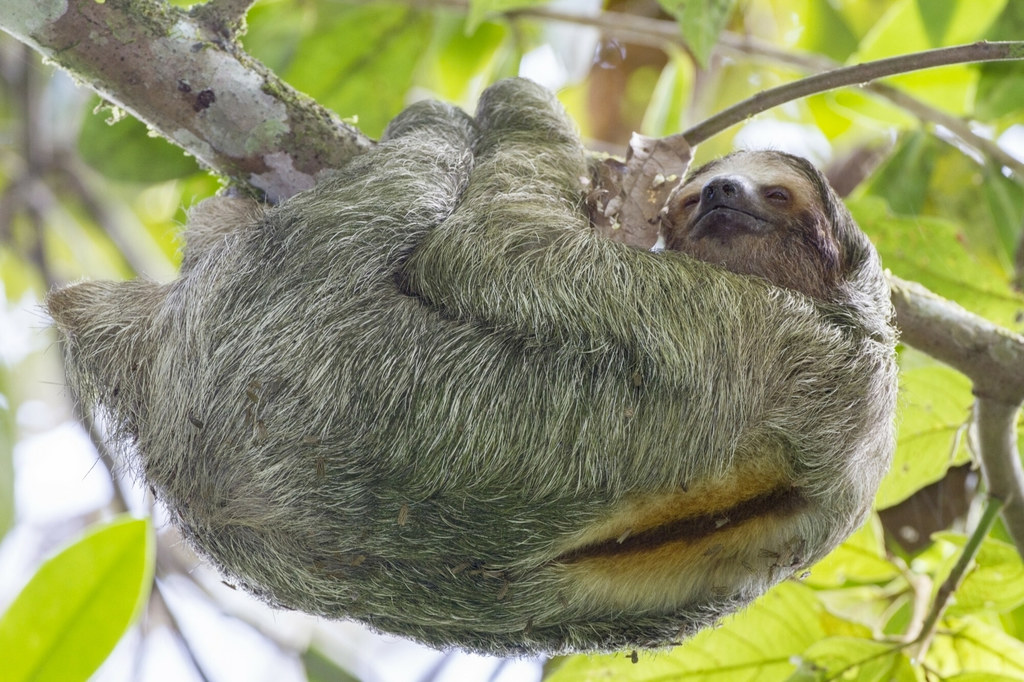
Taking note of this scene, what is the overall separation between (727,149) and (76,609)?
6.97m

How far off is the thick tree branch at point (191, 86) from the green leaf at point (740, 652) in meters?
3.05

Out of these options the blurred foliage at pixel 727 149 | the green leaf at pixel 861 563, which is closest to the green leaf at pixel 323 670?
the blurred foliage at pixel 727 149

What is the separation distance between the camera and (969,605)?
5699mm

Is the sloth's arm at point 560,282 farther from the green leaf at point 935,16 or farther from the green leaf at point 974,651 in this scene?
the green leaf at point 935,16

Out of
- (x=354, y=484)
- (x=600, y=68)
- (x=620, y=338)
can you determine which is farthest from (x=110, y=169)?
(x=600, y=68)

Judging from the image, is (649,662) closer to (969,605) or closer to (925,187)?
(969,605)

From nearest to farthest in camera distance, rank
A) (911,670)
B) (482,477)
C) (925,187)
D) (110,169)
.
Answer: (482,477), (911,670), (110,169), (925,187)

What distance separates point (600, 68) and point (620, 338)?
23.0ft

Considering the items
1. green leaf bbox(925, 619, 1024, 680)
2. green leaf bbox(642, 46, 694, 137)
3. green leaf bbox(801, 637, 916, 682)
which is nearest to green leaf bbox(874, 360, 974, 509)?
green leaf bbox(925, 619, 1024, 680)

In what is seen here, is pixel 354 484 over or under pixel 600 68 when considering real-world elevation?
under

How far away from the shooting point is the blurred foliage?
560cm

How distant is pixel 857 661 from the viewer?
5.39 metres

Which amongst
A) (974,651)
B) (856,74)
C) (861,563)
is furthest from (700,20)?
(974,651)

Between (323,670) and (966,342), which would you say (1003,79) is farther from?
(323,670)
